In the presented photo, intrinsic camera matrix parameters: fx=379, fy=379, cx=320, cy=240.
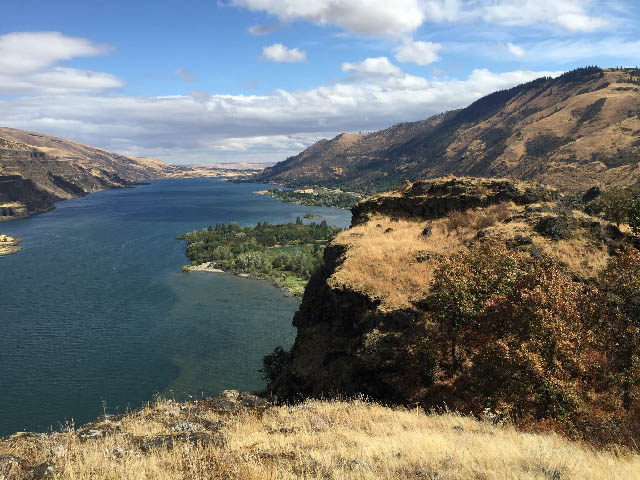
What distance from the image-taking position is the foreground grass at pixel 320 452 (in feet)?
33.2

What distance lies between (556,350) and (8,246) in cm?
22956

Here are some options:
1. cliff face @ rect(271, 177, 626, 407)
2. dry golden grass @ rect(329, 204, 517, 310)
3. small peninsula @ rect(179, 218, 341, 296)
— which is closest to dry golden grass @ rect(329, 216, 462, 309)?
dry golden grass @ rect(329, 204, 517, 310)

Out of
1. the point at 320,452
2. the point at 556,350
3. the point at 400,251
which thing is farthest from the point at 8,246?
the point at 556,350

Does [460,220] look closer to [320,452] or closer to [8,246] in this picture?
[320,452]

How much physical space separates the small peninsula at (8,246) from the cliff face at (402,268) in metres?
185

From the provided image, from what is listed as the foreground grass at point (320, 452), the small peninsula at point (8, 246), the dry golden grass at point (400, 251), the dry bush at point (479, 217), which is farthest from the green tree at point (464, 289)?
the small peninsula at point (8, 246)

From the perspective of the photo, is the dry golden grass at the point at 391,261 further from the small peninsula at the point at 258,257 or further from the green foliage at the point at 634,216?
the small peninsula at the point at 258,257

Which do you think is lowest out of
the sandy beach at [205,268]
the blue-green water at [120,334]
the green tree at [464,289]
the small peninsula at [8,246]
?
the blue-green water at [120,334]

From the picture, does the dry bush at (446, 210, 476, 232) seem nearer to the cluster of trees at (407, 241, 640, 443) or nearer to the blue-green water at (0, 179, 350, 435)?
the cluster of trees at (407, 241, 640, 443)

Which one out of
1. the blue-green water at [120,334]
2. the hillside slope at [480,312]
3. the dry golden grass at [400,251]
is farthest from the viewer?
the blue-green water at [120,334]

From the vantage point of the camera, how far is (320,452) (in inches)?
475

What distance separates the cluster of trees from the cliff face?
4.90 meters

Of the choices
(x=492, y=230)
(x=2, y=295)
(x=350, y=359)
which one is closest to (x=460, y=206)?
(x=492, y=230)

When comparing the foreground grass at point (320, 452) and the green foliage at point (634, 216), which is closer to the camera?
the foreground grass at point (320, 452)
